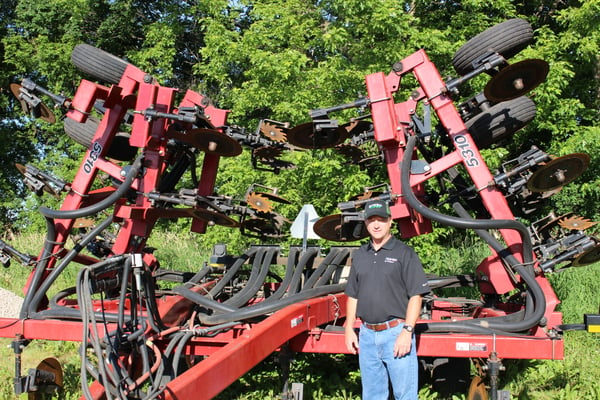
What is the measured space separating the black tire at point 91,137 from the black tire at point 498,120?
3.94 m

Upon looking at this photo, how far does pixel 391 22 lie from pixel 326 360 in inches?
249

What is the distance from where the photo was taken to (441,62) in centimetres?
1178

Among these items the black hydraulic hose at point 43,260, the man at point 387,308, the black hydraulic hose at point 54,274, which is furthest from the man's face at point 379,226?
the black hydraulic hose at point 43,260

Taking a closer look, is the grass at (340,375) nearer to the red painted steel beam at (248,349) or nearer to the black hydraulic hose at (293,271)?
the red painted steel beam at (248,349)

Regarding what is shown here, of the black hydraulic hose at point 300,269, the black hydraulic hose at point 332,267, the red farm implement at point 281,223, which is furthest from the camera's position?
the black hydraulic hose at point 332,267

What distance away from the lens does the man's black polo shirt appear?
3.66m

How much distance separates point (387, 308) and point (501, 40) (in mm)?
2678

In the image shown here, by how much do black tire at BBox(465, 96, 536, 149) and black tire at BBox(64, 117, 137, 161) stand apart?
3.94 metres

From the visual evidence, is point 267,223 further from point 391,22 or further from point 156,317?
point 391,22

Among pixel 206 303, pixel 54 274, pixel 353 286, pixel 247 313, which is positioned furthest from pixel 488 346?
pixel 54 274

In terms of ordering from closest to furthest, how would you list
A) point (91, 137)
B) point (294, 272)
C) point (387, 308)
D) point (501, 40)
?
1. point (387, 308)
2. point (501, 40)
3. point (294, 272)
4. point (91, 137)

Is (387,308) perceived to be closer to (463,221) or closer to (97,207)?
(463,221)

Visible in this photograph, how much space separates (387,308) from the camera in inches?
144

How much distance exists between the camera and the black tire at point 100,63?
603 cm
